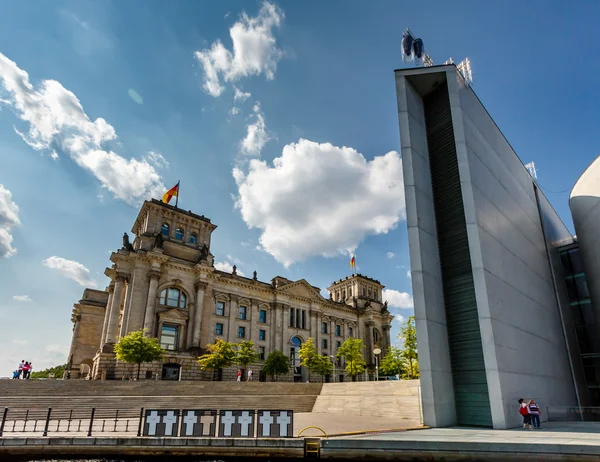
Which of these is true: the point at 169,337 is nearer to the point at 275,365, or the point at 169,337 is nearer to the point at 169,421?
the point at 275,365

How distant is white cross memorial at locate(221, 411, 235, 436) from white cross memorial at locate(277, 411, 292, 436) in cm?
169

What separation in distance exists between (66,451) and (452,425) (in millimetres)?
17386

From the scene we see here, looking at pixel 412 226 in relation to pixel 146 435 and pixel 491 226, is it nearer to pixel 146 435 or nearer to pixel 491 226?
pixel 491 226

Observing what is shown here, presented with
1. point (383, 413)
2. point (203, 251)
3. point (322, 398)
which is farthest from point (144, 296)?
point (383, 413)

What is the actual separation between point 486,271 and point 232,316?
4250 centimetres

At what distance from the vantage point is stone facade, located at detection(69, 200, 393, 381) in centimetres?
4778

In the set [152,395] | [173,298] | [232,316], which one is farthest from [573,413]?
[173,298]

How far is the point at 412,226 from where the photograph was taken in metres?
22.7

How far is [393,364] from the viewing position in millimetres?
60812

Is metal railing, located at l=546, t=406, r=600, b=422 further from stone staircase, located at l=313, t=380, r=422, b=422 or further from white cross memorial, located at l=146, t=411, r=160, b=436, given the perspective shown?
white cross memorial, located at l=146, t=411, r=160, b=436

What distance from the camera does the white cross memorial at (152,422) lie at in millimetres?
13469

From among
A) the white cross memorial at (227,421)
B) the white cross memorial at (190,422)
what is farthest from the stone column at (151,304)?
the white cross memorial at (227,421)

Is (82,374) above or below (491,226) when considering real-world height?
below

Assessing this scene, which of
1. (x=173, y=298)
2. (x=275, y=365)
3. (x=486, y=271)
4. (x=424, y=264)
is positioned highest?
(x=173, y=298)
